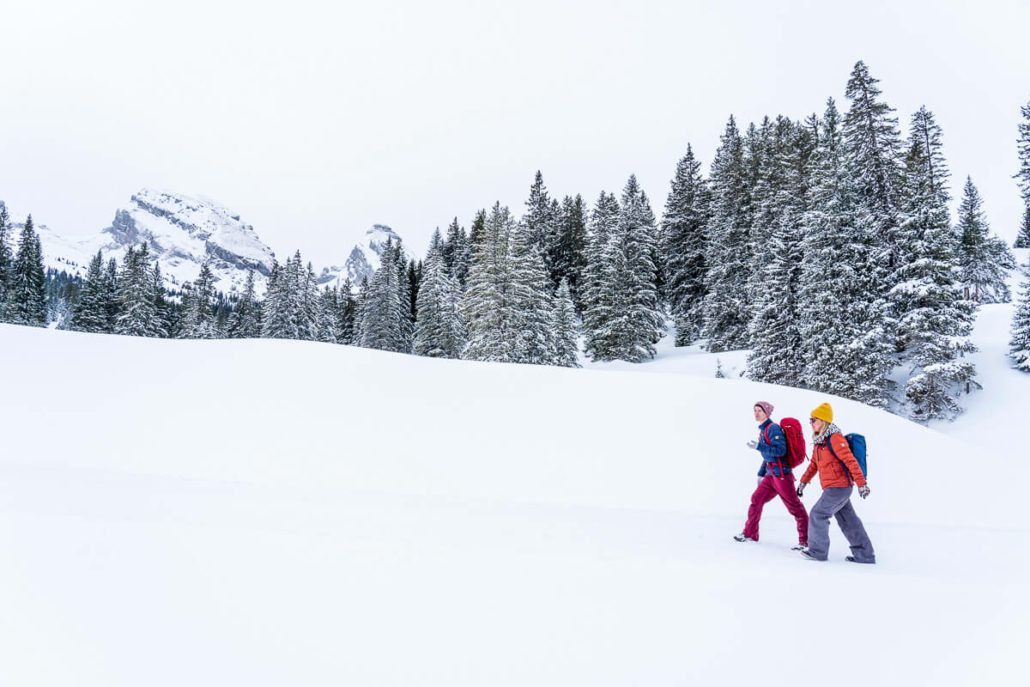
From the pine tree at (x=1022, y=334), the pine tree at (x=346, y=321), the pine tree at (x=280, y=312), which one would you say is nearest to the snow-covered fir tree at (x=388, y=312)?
the pine tree at (x=280, y=312)

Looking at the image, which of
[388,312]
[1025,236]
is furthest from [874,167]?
[1025,236]

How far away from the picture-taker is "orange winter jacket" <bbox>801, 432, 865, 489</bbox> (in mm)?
6297

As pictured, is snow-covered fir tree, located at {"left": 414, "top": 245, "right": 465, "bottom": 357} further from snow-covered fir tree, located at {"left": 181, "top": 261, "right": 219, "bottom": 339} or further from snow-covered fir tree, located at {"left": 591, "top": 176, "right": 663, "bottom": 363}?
snow-covered fir tree, located at {"left": 181, "top": 261, "right": 219, "bottom": 339}

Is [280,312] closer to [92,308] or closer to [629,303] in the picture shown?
[92,308]

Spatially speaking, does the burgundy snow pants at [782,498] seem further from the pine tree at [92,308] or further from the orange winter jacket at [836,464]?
the pine tree at [92,308]

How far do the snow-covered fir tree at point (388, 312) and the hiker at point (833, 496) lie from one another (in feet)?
128

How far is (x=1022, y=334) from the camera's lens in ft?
78.1

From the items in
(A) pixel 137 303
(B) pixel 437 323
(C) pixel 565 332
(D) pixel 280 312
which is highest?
(A) pixel 137 303

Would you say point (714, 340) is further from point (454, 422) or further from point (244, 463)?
point (244, 463)

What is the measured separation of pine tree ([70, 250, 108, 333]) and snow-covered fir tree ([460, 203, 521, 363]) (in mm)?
39607

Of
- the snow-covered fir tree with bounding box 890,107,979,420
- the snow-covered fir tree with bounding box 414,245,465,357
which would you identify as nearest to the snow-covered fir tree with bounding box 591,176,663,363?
the snow-covered fir tree with bounding box 414,245,465,357

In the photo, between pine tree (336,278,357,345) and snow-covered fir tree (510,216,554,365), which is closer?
snow-covered fir tree (510,216,554,365)

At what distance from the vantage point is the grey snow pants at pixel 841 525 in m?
6.34

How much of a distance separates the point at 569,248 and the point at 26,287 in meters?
54.7
